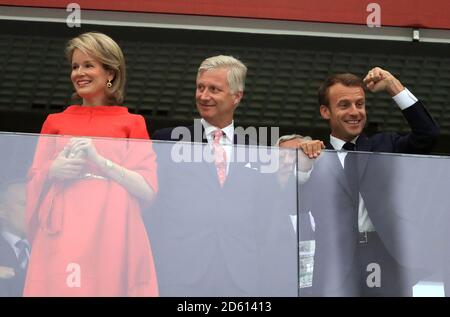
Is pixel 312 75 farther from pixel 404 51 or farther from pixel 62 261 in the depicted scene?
pixel 62 261

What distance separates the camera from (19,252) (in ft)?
15.4

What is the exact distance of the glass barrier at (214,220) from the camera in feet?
15.4

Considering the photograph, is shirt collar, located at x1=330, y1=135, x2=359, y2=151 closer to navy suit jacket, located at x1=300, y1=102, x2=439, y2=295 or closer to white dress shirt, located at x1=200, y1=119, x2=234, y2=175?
navy suit jacket, located at x1=300, y1=102, x2=439, y2=295

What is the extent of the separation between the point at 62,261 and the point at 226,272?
2.20 feet

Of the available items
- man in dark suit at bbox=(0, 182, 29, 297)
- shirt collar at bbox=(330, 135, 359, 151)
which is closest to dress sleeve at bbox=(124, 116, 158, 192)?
man in dark suit at bbox=(0, 182, 29, 297)

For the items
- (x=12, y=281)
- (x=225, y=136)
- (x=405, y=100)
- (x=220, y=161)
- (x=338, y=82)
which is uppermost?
(x=338, y=82)

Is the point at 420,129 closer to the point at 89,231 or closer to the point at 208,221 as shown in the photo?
the point at 208,221

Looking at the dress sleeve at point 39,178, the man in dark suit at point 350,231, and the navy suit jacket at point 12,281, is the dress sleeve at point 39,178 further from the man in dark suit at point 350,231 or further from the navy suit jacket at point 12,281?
the man in dark suit at point 350,231

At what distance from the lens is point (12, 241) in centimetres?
470

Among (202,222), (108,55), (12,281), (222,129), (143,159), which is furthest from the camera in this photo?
(222,129)

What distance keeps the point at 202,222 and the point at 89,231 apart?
0.47 metres

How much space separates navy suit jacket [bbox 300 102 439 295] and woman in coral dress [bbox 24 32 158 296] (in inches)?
27.2

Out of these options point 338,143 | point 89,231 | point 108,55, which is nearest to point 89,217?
point 89,231
